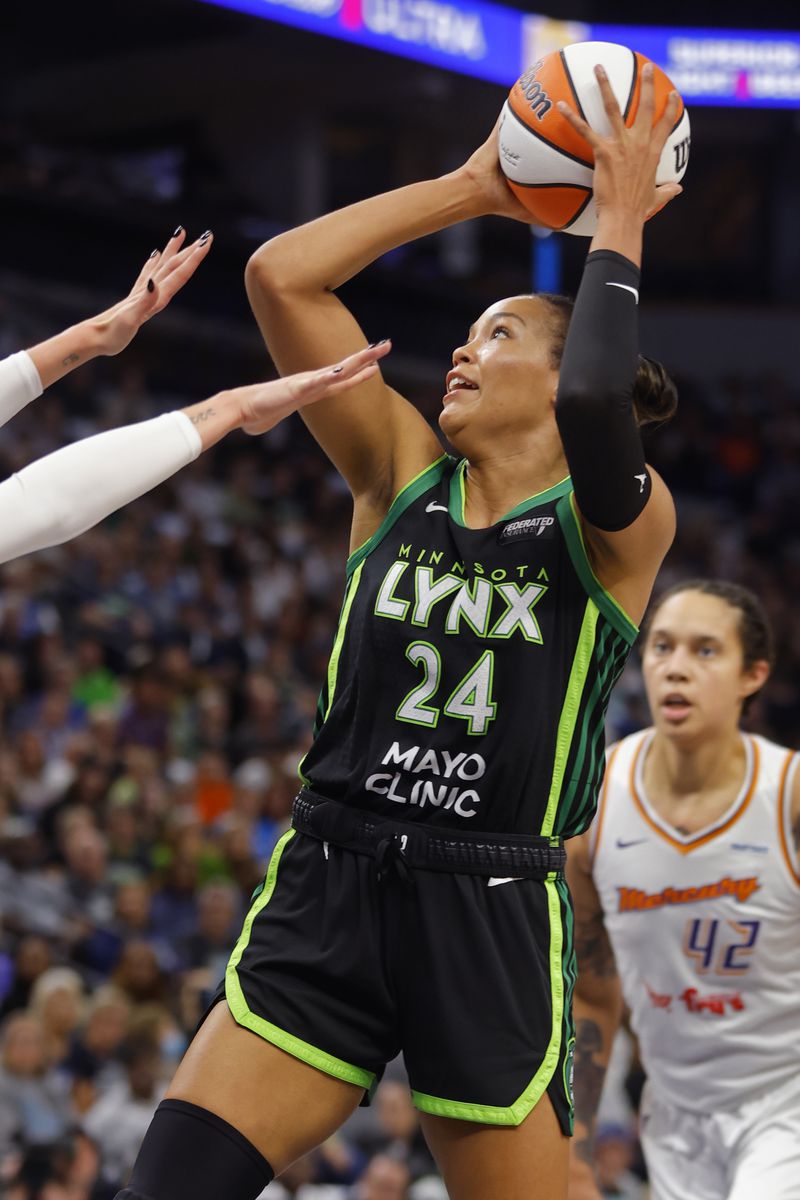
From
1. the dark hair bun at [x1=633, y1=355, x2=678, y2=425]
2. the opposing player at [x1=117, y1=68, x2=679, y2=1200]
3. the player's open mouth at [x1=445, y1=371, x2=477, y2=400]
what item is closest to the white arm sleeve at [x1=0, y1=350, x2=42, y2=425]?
the opposing player at [x1=117, y1=68, x2=679, y2=1200]

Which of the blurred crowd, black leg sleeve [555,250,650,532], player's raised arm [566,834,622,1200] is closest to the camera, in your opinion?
black leg sleeve [555,250,650,532]

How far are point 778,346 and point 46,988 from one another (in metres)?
15.1

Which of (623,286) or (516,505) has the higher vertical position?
(623,286)

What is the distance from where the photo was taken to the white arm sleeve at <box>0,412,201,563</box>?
2.53m

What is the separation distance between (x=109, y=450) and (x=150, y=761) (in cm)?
643

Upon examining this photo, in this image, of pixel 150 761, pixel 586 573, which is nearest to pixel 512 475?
pixel 586 573

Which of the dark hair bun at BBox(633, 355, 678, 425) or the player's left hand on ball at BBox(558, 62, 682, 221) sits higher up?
the player's left hand on ball at BBox(558, 62, 682, 221)

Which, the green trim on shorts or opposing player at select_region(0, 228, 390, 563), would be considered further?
the green trim on shorts

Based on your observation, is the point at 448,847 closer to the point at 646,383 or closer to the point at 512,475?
the point at 512,475

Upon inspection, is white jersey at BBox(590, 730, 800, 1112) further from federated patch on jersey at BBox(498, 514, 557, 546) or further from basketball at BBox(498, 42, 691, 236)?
basketball at BBox(498, 42, 691, 236)

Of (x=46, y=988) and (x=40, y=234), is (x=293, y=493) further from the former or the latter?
(x=46, y=988)

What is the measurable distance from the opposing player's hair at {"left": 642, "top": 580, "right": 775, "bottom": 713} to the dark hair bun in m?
1.15

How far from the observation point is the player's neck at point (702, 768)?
415cm

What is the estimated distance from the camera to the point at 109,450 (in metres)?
2.61
